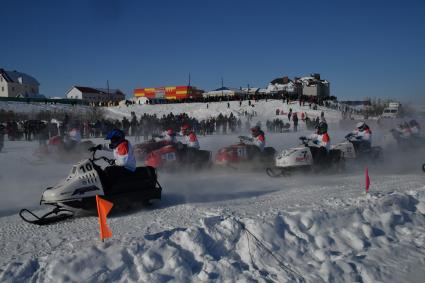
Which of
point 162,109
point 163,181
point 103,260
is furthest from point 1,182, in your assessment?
point 162,109

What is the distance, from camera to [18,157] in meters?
17.0

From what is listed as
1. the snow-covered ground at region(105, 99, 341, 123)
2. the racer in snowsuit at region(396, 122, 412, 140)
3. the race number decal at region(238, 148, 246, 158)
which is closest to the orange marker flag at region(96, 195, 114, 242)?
the race number decal at region(238, 148, 246, 158)

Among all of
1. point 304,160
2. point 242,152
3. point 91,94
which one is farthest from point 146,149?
point 91,94

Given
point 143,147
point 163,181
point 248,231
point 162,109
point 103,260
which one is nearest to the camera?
point 103,260

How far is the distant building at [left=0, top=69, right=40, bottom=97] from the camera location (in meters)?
76.1

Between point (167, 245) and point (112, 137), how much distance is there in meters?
3.13

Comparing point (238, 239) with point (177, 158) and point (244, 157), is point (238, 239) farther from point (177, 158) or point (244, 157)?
point (244, 157)

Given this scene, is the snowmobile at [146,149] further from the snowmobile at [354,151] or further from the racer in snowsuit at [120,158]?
the racer in snowsuit at [120,158]

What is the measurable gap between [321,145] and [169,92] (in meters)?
61.1

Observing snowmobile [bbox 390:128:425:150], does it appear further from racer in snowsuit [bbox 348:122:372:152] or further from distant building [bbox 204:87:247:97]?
distant building [bbox 204:87:247:97]

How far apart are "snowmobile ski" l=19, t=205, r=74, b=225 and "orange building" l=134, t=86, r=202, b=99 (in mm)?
62698

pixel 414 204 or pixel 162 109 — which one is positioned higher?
pixel 162 109

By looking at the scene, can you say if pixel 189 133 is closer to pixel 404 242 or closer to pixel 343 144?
pixel 343 144

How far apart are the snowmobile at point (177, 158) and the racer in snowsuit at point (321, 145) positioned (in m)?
3.69
